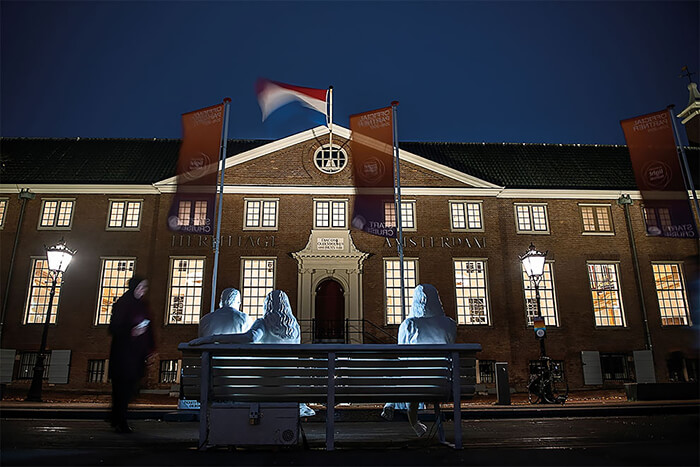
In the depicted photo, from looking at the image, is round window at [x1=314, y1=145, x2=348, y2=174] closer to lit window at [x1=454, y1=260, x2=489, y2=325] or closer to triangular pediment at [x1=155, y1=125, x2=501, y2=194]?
triangular pediment at [x1=155, y1=125, x2=501, y2=194]

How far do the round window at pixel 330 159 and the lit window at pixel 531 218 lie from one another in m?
8.61

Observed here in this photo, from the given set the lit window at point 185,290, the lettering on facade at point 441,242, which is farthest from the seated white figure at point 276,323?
the lit window at point 185,290

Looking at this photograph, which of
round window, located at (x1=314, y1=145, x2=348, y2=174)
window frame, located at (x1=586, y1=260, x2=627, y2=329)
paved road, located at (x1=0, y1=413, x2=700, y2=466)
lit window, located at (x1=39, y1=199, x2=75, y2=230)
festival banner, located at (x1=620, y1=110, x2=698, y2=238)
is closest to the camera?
paved road, located at (x1=0, y1=413, x2=700, y2=466)

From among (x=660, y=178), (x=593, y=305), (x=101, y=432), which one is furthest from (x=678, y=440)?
(x=593, y=305)

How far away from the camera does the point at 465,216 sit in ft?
72.1

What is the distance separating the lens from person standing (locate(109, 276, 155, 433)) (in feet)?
22.0

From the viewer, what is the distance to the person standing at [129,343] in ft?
22.0

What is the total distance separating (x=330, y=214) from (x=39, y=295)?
1335 centimetres

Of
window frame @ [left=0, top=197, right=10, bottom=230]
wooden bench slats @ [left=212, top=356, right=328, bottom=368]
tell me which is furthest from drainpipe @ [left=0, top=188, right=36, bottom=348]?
wooden bench slats @ [left=212, top=356, right=328, bottom=368]

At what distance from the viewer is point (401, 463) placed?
3629 millimetres

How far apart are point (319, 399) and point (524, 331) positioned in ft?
60.4

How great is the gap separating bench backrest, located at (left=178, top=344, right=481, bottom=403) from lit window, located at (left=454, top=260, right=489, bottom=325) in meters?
16.8

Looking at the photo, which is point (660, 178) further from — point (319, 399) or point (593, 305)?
point (319, 399)

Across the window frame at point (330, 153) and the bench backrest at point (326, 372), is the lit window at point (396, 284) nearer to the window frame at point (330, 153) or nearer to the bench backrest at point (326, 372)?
the window frame at point (330, 153)
